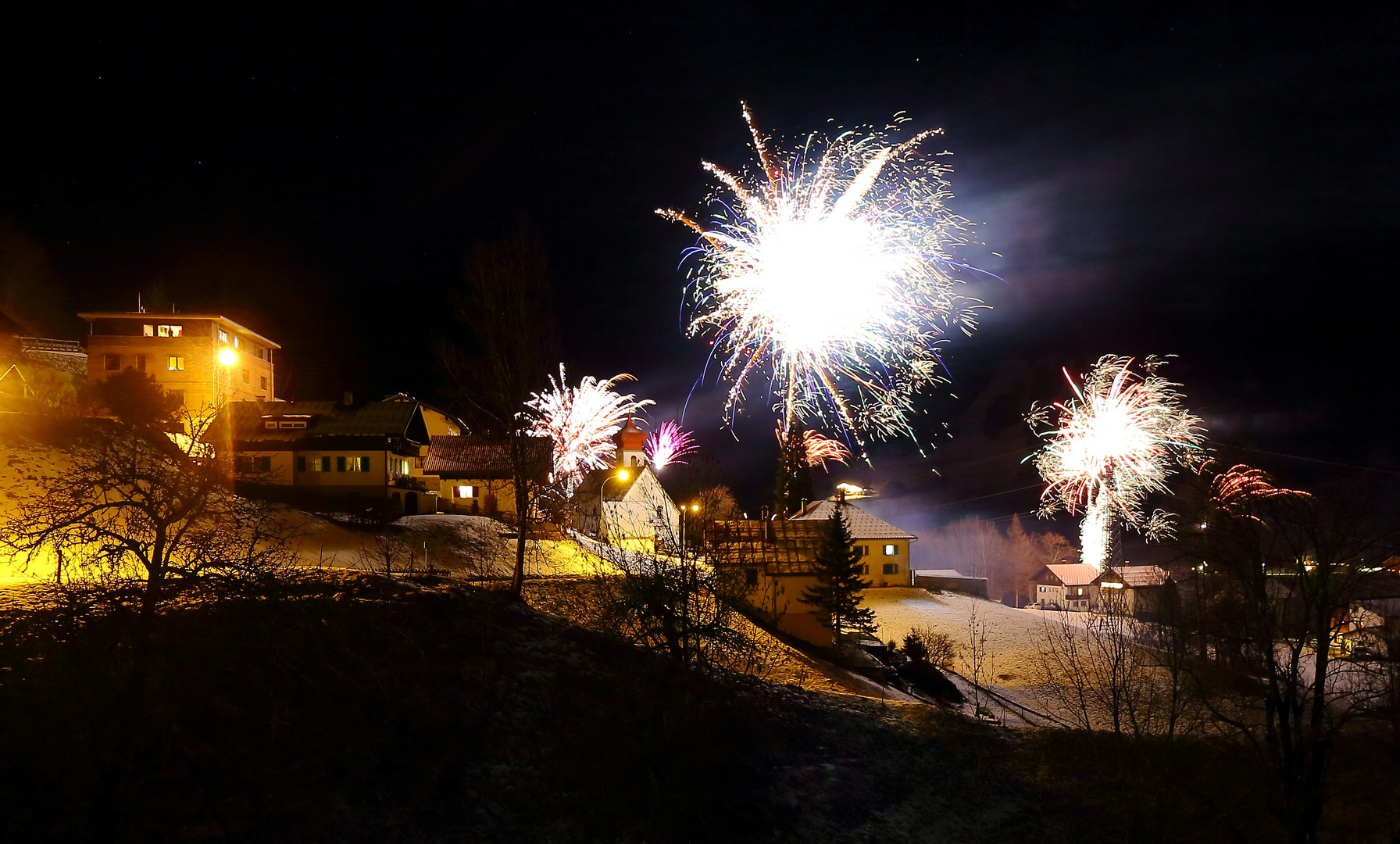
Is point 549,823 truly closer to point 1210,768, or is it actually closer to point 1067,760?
point 1067,760

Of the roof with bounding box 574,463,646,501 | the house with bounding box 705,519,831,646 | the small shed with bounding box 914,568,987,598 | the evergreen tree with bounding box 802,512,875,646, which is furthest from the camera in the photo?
the small shed with bounding box 914,568,987,598

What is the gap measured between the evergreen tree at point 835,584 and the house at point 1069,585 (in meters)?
41.6

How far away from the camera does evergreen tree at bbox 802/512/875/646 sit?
34.6 m

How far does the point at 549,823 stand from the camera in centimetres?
1150

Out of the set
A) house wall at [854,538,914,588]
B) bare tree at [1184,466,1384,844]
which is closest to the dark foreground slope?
bare tree at [1184,466,1384,844]

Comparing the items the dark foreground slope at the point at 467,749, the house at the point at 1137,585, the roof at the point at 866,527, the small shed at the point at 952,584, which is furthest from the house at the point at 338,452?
the house at the point at 1137,585

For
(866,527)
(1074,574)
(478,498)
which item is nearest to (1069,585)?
(1074,574)

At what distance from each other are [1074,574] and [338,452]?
6803cm

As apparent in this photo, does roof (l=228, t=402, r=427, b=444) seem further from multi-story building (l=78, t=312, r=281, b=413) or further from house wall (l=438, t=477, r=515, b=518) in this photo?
house wall (l=438, t=477, r=515, b=518)

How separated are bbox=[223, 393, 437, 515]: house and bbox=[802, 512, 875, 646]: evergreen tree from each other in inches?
908

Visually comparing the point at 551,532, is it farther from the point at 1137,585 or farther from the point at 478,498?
the point at 1137,585

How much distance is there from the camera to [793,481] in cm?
7056

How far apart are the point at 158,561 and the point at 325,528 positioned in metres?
26.1

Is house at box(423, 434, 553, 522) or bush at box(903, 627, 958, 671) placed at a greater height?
house at box(423, 434, 553, 522)
